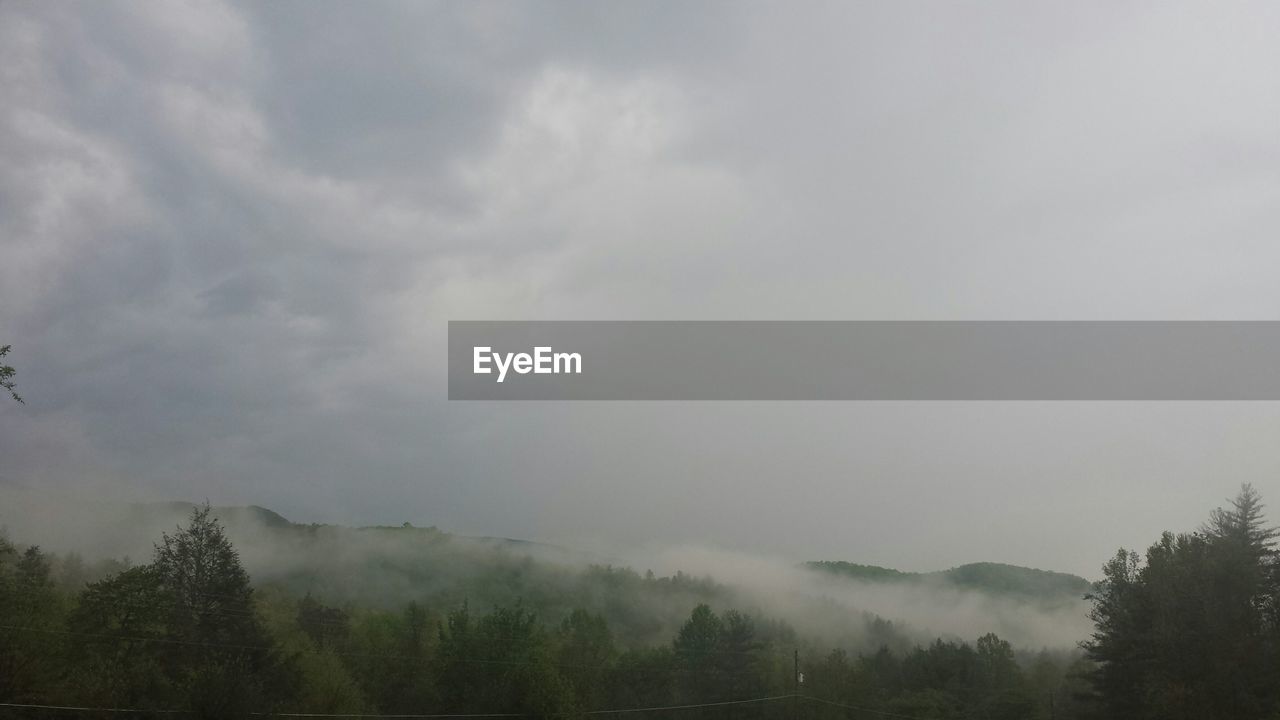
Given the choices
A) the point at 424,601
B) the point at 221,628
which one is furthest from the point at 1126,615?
the point at 424,601

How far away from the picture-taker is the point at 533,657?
68.4 m

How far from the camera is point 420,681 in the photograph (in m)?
64.5

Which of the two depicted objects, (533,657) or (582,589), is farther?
(582,589)

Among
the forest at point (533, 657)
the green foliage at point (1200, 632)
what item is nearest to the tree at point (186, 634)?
the forest at point (533, 657)

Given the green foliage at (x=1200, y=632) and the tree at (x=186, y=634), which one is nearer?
the tree at (x=186, y=634)

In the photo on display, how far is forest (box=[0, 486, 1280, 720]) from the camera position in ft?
145

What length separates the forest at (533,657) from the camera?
44.3 m

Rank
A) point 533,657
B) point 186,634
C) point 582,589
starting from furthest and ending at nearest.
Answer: point 582,589 → point 533,657 → point 186,634

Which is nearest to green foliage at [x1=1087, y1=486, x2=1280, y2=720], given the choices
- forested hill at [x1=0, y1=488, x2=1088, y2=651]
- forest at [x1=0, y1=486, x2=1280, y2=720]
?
forest at [x1=0, y1=486, x2=1280, y2=720]

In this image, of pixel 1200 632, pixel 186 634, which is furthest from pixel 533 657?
pixel 1200 632

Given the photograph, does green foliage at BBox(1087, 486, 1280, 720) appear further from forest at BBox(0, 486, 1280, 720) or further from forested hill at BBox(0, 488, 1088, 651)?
forested hill at BBox(0, 488, 1088, 651)

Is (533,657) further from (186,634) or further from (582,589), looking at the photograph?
(582,589)

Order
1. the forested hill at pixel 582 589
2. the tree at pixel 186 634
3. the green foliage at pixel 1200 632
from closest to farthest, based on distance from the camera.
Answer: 1. the tree at pixel 186 634
2. the green foliage at pixel 1200 632
3. the forested hill at pixel 582 589

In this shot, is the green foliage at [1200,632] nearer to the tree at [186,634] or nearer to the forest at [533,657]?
the forest at [533,657]
